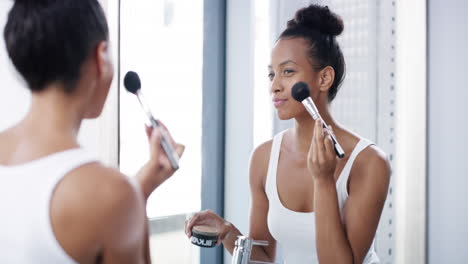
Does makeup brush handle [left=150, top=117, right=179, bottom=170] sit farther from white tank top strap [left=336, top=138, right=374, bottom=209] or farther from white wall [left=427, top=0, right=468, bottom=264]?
white wall [left=427, top=0, right=468, bottom=264]

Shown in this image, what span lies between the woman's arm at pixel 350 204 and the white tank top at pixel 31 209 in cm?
40

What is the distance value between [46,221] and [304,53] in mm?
576

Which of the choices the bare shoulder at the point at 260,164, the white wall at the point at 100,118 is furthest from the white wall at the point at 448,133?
the white wall at the point at 100,118

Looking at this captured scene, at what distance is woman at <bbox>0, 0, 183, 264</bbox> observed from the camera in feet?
1.11

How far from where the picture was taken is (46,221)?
0.33 meters

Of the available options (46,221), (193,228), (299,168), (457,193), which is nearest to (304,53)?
(299,168)

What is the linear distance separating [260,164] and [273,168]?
0.04 meters

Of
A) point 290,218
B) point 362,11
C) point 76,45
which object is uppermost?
point 362,11

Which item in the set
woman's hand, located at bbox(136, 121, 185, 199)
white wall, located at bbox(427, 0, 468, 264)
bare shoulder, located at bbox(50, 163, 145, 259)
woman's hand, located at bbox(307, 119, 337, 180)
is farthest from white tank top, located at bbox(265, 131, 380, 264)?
bare shoulder, located at bbox(50, 163, 145, 259)

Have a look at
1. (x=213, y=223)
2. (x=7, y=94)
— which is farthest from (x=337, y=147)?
(x=7, y=94)

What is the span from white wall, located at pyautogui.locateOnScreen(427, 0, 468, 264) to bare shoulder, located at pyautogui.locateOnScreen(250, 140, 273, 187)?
1.22 feet

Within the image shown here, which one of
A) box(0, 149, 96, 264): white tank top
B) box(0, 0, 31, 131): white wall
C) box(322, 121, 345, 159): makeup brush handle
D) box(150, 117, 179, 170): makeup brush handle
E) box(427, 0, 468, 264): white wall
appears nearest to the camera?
box(0, 149, 96, 264): white tank top

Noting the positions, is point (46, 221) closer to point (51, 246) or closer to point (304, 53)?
point (51, 246)

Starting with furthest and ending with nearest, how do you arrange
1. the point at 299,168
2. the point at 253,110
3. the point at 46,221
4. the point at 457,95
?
1. the point at 253,110
2. the point at 457,95
3. the point at 299,168
4. the point at 46,221
